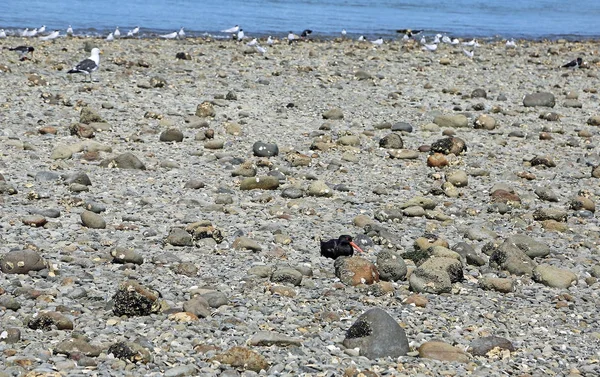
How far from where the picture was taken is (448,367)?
646cm

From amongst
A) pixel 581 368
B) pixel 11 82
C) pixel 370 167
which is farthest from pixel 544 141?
pixel 11 82

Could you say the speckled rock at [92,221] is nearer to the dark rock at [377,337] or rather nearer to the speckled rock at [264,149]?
the dark rock at [377,337]

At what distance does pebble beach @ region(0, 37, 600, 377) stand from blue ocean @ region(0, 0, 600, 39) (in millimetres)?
18675

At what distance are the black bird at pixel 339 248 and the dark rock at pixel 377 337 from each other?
2032 millimetres

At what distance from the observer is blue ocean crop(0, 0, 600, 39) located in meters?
38.1

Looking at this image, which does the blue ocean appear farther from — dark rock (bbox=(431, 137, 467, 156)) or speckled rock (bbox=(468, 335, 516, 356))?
speckled rock (bbox=(468, 335, 516, 356))

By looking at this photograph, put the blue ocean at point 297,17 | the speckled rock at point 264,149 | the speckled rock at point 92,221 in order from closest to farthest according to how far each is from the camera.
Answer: the speckled rock at point 92,221, the speckled rock at point 264,149, the blue ocean at point 297,17

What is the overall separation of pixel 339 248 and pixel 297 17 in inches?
1547

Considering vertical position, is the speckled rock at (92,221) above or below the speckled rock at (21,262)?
below

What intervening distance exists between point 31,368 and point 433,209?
639cm

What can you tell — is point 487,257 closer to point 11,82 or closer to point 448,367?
point 448,367

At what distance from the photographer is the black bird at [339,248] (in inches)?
348

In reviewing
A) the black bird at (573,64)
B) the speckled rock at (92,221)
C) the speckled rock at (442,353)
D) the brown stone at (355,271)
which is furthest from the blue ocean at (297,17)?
the speckled rock at (442,353)

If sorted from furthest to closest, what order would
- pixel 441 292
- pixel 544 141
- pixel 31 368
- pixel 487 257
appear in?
Result: pixel 544 141
pixel 487 257
pixel 441 292
pixel 31 368
